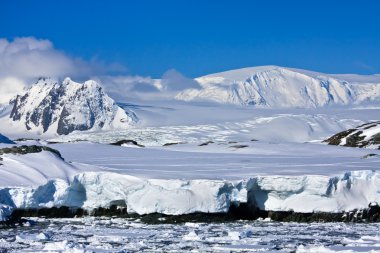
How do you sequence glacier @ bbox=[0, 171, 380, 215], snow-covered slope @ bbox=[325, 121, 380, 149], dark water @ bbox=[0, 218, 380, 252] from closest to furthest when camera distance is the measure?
dark water @ bbox=[0, 218, 380, 252] → glacier @ bbox=[0, 171, 380, 215] → snow-covered slope @ bbox=[325, 121, 380, 149]

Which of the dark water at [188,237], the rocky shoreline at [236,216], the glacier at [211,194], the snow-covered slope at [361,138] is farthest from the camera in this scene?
the snow-covered slope at [361,138]

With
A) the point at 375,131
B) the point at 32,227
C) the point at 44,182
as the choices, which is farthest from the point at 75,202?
the point at 375,131

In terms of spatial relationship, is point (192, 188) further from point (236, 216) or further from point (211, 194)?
point (236, 216)

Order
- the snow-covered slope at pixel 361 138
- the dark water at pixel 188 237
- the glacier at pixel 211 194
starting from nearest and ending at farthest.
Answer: the dark water at pixel 188 237 < the glacier at pixel 211 194 < the snow-covered slope at pixel 361 138

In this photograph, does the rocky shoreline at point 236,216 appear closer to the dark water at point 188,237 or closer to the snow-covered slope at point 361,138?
the dark water at point 188,237

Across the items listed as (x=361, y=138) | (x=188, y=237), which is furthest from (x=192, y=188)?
(x=361, y=138)

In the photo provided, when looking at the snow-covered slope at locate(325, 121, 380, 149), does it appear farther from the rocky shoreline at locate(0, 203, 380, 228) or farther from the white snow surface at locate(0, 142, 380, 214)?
the rocky shoreline at locate(0, 203, 380, 228)

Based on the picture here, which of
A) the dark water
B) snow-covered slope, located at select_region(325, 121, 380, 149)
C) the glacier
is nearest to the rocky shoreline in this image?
the glacier

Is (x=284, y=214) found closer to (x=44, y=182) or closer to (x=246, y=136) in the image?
(x=44, y=182)

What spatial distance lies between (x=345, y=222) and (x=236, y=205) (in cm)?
443

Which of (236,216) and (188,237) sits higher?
(236,216)

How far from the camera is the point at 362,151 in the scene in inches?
1859

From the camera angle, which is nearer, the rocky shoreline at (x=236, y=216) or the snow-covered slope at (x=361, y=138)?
the rocky shoreline at (x=236, y=216)

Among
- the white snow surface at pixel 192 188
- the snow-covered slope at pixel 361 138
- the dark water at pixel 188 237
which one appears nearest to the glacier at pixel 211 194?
the white snow surface at pixel 192 188
